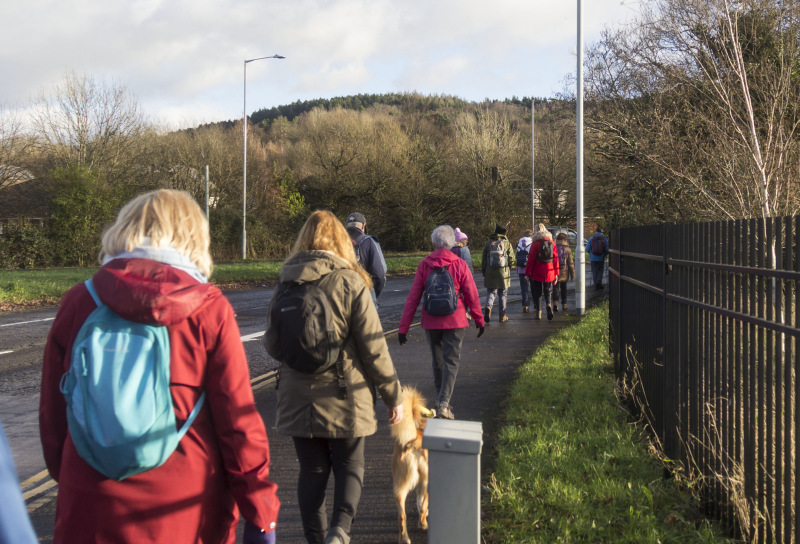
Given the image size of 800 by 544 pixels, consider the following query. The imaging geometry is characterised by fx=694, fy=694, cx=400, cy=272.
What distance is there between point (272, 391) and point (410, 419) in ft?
13.1

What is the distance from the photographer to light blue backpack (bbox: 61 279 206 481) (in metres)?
1.94

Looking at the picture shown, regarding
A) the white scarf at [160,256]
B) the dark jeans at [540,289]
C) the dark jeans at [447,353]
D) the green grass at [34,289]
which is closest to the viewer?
the white scarf at [160,256]

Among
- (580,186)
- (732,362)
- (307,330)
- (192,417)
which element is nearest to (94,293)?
(192,417)

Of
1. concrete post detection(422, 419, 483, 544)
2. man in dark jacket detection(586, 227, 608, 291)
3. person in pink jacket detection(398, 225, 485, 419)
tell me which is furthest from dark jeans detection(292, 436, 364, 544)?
man in dark jacket detection(586, 227, 608, 291)

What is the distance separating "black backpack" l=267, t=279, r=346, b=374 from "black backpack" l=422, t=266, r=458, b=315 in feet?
9.37

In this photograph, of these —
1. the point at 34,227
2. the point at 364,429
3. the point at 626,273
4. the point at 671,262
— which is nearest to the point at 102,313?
the point at 364,429

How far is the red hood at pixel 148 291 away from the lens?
200cm

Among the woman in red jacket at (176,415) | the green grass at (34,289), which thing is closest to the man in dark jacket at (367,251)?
the woman in red jacket at (176,415)

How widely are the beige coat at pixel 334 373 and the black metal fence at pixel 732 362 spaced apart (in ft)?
5.88

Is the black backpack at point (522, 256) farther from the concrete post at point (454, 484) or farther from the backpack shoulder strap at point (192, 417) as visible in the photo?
the backpack shoulder strap at point (192, 417)

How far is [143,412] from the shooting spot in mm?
1968

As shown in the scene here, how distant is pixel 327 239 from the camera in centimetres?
377

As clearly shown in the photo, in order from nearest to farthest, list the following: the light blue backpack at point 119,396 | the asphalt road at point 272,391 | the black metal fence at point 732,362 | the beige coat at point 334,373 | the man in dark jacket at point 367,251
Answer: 1. the light blue backpack at point 119,396
2. the black metal fence at point 732,362
3. the beige coat at point 334,373
4. the asphalt road at point 272,391
5. the man in dark jacket at point 367,251

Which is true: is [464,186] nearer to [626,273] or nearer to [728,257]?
[626,273]
